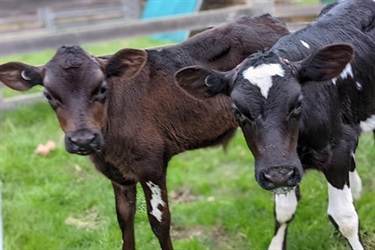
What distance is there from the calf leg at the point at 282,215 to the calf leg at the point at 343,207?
45 cm

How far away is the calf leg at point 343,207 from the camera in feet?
13.3

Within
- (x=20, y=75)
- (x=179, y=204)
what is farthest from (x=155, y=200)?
(x=179, y=204)

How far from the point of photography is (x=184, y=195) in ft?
20.4

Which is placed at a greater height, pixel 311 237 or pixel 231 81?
pixel 231 81

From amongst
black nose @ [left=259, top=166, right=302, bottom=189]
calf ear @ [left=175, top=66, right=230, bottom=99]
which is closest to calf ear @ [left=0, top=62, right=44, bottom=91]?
calf ear @ [left=175, top=66, right=230, bottom=99]

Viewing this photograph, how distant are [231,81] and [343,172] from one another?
3.41ft

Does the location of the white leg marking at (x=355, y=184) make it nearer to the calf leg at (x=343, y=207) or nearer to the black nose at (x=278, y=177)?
the calf leg at (x=343, y=207)

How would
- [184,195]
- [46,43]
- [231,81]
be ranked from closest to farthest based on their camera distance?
[231,81] → [184,195] → [46,43]

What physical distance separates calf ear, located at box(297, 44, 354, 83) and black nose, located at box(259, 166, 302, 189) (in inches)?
23.7

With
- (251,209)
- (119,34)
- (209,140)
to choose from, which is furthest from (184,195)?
(119,34)

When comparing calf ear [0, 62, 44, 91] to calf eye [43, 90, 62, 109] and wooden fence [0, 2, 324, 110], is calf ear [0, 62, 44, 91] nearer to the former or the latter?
calf eye [43, 90, 62, 109]

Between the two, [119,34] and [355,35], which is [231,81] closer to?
[355,35]

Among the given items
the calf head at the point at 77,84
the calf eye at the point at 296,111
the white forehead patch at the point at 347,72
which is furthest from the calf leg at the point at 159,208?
the white forehead patch at the point at 347,72

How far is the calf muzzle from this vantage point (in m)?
3.60
